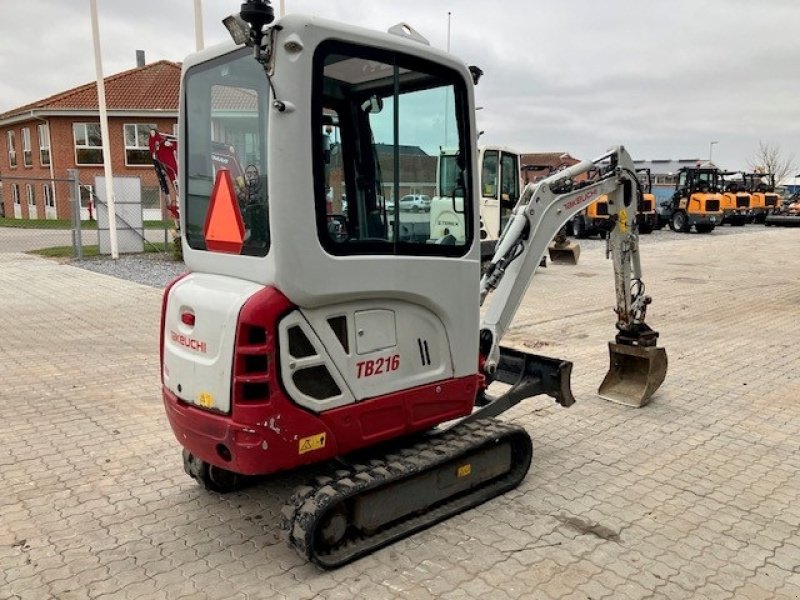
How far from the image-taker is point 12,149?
1484 inches

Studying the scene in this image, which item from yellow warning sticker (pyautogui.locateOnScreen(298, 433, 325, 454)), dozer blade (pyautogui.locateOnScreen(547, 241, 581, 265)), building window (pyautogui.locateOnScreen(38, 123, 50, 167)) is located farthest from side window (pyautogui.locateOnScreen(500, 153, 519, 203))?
building window (pyautogui.locateOnScreen(38, 123, 50, 167))

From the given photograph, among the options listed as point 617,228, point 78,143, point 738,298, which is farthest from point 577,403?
point 78,143

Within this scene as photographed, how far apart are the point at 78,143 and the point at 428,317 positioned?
112ft

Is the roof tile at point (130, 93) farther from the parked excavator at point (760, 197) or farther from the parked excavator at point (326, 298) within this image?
the parked excavator at point (326, 298)

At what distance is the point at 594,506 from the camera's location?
4.08m

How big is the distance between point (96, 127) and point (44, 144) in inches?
133

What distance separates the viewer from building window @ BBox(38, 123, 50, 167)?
32875mm

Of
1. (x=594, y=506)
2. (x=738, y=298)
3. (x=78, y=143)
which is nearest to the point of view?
(x=594, y=506)

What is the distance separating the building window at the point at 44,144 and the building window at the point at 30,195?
8.52ft

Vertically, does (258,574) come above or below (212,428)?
below

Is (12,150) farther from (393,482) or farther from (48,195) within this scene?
(393,482)

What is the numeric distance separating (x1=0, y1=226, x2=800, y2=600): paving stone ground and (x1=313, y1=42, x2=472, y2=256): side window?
1.70 m

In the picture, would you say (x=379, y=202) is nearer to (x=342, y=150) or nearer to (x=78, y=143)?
(x=342, y=150)

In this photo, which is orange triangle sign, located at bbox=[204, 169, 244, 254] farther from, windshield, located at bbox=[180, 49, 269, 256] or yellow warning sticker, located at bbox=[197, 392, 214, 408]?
yellow warning sticker, located at bbox=[197, 392, 214, 408]
